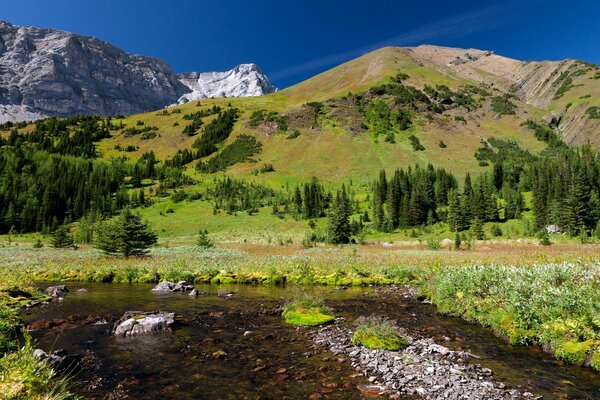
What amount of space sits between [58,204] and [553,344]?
143 meters

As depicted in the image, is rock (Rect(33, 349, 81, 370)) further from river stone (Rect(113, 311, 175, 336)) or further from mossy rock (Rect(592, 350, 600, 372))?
mossy rock (Rect(592, 350, 600, 372))

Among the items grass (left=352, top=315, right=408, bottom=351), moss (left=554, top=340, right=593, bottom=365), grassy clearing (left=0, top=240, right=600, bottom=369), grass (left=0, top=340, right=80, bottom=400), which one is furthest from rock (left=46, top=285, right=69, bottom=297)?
moss (left=554, top=340, right=593, bottom=365)

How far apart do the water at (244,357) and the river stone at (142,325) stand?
565 mm

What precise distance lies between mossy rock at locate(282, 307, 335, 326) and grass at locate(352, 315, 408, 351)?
352 centimetres

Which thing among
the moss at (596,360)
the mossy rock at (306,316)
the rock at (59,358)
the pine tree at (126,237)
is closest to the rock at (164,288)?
the mossy rock at (306,316)

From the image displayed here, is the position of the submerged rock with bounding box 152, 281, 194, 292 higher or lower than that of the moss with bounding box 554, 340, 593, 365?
lower

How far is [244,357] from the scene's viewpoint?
14.0 m

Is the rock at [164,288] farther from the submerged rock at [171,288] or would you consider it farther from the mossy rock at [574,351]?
the mossy rock at [574,351]

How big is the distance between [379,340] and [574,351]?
22.4 feet

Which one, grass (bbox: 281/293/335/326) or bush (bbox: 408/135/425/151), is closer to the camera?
grass (bbox: 281/293/335/326)

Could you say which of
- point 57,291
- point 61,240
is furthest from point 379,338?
point 61,240

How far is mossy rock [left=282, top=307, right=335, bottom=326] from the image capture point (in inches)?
736

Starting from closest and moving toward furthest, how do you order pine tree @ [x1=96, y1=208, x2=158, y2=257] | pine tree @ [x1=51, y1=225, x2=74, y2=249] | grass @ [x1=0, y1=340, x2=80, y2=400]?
1. grass @ [x1=0, y1=340, x2=80, y2=400]
2. pine tree @ [x1=96, y1=208, x2=158, y2=257]
3. pine tree @ [x1=51, y1=225, x2=74, y2=249]

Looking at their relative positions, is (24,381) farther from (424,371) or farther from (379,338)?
(379,338)
